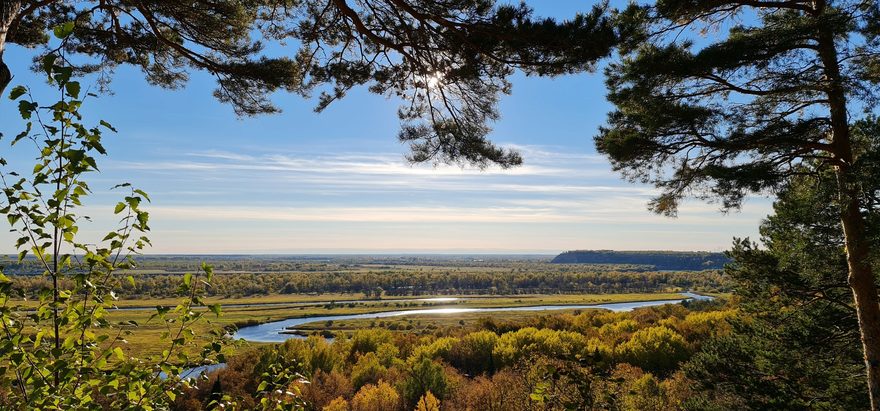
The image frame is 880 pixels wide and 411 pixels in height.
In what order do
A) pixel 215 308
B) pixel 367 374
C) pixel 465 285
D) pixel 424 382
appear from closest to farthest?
pixel 215 308
pixel 424 382
pixel 367 374
pixel 465 285

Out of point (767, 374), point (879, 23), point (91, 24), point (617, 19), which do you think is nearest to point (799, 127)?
point (879, 23)

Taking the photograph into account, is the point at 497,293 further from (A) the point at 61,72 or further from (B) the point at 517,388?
(A) the point at 61,72

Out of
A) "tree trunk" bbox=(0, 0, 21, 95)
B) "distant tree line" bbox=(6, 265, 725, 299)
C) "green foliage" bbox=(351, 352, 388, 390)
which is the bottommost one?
"distant tree line" bbox=(6, 265, 725, 299)

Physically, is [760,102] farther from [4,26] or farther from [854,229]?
[4,26]

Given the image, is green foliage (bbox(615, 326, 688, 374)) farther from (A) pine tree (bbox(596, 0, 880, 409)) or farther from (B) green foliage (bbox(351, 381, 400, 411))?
(A) pine tree (bbox(596, 0, 880, 409))

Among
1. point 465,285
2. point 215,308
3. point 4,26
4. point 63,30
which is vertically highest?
point 4,26

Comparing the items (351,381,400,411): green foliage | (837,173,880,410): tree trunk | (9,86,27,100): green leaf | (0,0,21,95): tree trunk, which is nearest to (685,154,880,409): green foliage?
(837,173,880,410): tree trunk

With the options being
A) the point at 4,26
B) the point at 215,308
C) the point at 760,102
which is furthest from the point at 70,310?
the point at 760,102

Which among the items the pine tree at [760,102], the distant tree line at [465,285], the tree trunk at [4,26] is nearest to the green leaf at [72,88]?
the tree trunk at [4,26]
